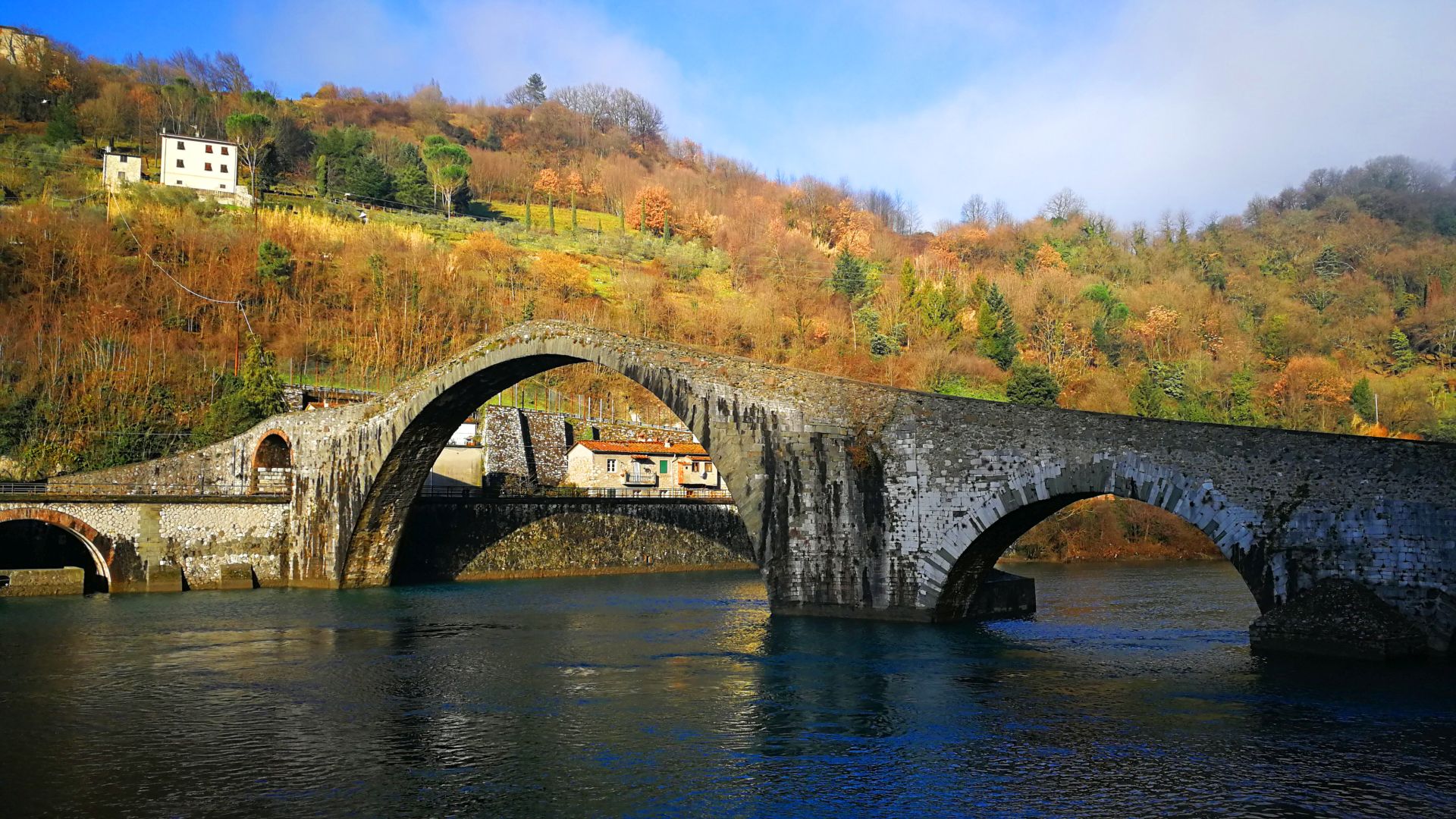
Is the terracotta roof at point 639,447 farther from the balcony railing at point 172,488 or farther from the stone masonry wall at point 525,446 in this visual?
the balcony railing at point 172,488

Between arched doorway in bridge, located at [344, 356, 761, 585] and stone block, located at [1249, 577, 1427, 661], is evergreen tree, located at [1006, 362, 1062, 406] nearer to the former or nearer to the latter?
arched doorway in bridge, located at [344, 356, 761, 585]

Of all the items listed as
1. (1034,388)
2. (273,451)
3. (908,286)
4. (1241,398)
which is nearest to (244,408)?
(273,451)

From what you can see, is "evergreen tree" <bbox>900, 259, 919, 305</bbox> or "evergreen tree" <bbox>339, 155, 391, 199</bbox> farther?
"evergreen tree" <bbox>339, 155, 391, 199</bbox>

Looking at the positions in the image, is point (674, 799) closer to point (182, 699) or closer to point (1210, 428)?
point (182, 699)

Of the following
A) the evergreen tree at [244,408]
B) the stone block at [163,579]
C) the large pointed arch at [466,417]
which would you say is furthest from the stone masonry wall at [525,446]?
the stone block at [163,579]

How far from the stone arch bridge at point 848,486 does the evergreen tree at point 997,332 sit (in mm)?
41133

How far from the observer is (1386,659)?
16.8m

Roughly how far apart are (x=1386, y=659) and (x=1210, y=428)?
14.2ft

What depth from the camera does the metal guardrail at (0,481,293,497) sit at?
33.7 meters

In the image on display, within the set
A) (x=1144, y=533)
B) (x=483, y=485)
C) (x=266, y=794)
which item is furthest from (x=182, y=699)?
(x=1144, y=533)

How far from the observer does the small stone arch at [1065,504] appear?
59.9 feet

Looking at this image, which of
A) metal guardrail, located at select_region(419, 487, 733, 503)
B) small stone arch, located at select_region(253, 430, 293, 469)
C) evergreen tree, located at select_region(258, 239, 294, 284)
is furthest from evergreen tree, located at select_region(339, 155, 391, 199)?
small stone arch, located at select_region(253, 430, 293, 469)

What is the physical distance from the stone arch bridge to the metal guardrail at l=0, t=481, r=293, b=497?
0.10 meters

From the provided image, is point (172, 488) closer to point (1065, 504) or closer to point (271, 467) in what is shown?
point (271, 467)
